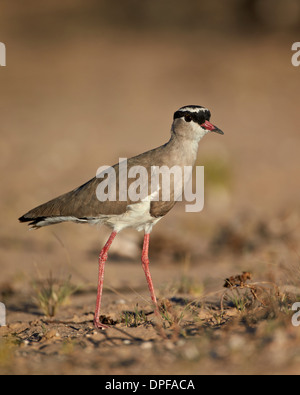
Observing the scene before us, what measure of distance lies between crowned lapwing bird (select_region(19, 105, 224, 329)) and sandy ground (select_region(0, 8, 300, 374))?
24.5 inches

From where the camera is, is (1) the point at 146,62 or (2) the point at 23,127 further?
(1) the point at 146,62

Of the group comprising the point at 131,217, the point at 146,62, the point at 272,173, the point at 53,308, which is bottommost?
the point at 53,308

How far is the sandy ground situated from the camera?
358cm

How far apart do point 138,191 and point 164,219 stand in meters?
4.51

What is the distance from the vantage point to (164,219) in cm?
920

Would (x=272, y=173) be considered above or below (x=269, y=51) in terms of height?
below

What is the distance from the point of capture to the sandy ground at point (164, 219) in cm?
358

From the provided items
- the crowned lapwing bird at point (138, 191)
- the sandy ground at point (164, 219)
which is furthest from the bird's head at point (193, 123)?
the sandy ground at point (164, 219)

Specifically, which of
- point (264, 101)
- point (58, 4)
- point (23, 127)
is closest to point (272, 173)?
point (264, 101)

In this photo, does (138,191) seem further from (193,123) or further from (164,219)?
(164,219)

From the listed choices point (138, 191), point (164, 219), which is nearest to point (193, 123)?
point (138, 191)

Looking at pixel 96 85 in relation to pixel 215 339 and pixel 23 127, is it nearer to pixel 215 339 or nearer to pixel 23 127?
pixel 23 127

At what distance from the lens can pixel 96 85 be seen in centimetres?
1836

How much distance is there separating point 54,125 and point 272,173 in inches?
249
